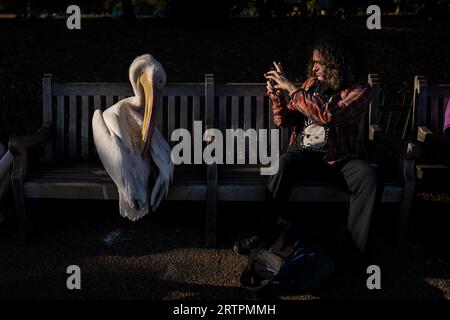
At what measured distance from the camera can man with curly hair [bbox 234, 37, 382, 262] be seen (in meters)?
4.38

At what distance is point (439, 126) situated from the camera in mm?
5750

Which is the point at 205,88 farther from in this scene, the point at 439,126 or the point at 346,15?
the point at 346,15

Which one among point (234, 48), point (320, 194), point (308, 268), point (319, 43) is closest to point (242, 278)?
point (308, 268)

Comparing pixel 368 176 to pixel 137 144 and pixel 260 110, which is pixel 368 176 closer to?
pixel 260 110

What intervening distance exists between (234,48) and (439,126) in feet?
25.0

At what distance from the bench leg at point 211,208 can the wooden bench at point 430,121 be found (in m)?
1.89

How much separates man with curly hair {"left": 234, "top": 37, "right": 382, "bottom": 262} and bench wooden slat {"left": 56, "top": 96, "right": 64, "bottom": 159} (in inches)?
72.5

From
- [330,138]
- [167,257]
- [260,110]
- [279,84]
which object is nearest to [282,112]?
[279,84]

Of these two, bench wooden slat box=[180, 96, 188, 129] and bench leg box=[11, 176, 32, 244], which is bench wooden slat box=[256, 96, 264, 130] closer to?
bench wooden slat box=[180, 96, 188, 129]

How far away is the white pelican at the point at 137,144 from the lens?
15.2ft

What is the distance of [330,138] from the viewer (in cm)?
464

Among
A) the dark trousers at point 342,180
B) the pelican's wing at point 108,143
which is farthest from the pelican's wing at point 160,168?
the dark trousers at point 342,180

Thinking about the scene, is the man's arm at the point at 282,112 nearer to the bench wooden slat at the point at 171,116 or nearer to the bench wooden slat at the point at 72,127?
the bench wooden slat at the point at 171,116

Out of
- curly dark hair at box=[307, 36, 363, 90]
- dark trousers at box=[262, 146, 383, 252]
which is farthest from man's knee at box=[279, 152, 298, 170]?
curly dark hair at box=[307, 36, 363, 90]
